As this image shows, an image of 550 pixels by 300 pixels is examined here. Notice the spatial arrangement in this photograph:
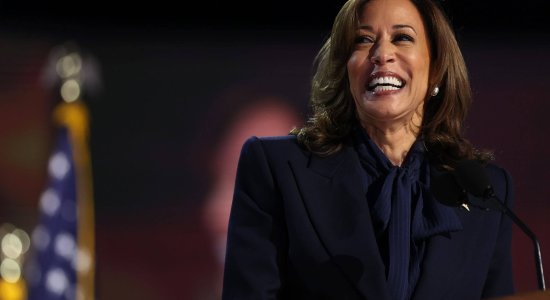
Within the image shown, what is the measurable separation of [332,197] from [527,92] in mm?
2124

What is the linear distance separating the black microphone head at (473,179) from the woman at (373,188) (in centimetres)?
24

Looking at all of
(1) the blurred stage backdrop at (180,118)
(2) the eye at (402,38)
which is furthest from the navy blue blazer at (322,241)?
(1) the blurred stage backdrop at (180,118)

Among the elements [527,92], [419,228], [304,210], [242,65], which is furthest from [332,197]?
[527,92]

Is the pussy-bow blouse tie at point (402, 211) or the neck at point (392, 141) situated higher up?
the neck at point (392, 141)

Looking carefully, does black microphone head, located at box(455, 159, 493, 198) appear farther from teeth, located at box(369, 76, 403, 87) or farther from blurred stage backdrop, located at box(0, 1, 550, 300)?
blurred stage backdrop, located at box(0, 1, 550, 300)

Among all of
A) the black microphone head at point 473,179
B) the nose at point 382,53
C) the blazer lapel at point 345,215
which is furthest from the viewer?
the nose at point 382,53

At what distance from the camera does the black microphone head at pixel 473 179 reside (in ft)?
4.70

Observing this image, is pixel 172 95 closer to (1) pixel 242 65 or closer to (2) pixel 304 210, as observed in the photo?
(1) pixel 242 65

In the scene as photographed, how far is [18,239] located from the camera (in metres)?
3.50

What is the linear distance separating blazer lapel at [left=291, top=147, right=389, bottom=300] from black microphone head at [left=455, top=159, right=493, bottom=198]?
24 centimetres

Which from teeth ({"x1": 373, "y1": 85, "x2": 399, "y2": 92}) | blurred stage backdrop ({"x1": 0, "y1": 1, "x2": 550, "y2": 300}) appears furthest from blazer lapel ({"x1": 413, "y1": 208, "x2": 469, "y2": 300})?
blurred stage backdrop ({"x1": 0, "y1": 1, "x2": 550, "y2": 300})

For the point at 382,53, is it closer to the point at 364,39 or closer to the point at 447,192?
the point at 364,39

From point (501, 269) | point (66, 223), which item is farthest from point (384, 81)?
point (66, 223)

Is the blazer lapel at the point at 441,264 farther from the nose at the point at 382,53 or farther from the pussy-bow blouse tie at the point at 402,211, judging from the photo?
the nose at the point at 382,53
